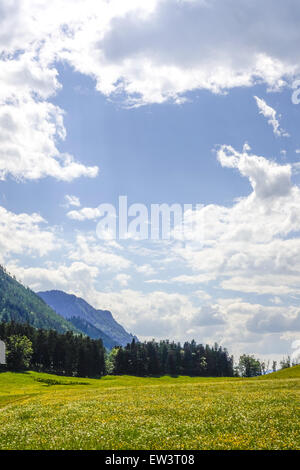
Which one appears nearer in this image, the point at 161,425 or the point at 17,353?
the point at 161,425

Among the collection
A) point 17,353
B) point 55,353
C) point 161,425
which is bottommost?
point 55,353

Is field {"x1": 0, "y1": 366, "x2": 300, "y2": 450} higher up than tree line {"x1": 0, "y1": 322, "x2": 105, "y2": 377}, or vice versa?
field {"x1": 0, "y1": 366, "x2": 300, "y2": 450}

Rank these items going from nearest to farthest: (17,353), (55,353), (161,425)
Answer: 1. (161,425)
2. (17,353)
3. (55,353)

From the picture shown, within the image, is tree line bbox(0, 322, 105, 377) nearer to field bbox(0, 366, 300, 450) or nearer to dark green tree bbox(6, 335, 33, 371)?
dark green tree bbox(6, 335, 33, 371)

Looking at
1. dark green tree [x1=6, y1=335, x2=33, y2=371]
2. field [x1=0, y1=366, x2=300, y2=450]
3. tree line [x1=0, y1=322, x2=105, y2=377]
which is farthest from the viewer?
tree line [x1=0, y1=322, x2=105, y2=377]

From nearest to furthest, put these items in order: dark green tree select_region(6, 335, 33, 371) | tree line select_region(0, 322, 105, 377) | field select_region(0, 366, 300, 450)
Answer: field select_region(0, 366, 300, 450) → dark green tree select_region(6, 335, 33, 371) → tree line select_region(0, 322, 105, 377)

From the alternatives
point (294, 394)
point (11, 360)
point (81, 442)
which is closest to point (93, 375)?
point (11, 360)

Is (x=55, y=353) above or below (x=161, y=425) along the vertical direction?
below

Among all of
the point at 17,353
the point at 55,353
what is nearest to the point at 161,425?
the point at 17,353

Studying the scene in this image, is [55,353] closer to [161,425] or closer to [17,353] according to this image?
[17,353]

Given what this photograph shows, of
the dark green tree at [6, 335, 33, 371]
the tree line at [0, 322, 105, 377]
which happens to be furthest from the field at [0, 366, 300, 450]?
the tree line at [0, 322, 105, 377]

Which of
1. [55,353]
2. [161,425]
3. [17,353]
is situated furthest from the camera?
[55,353]
